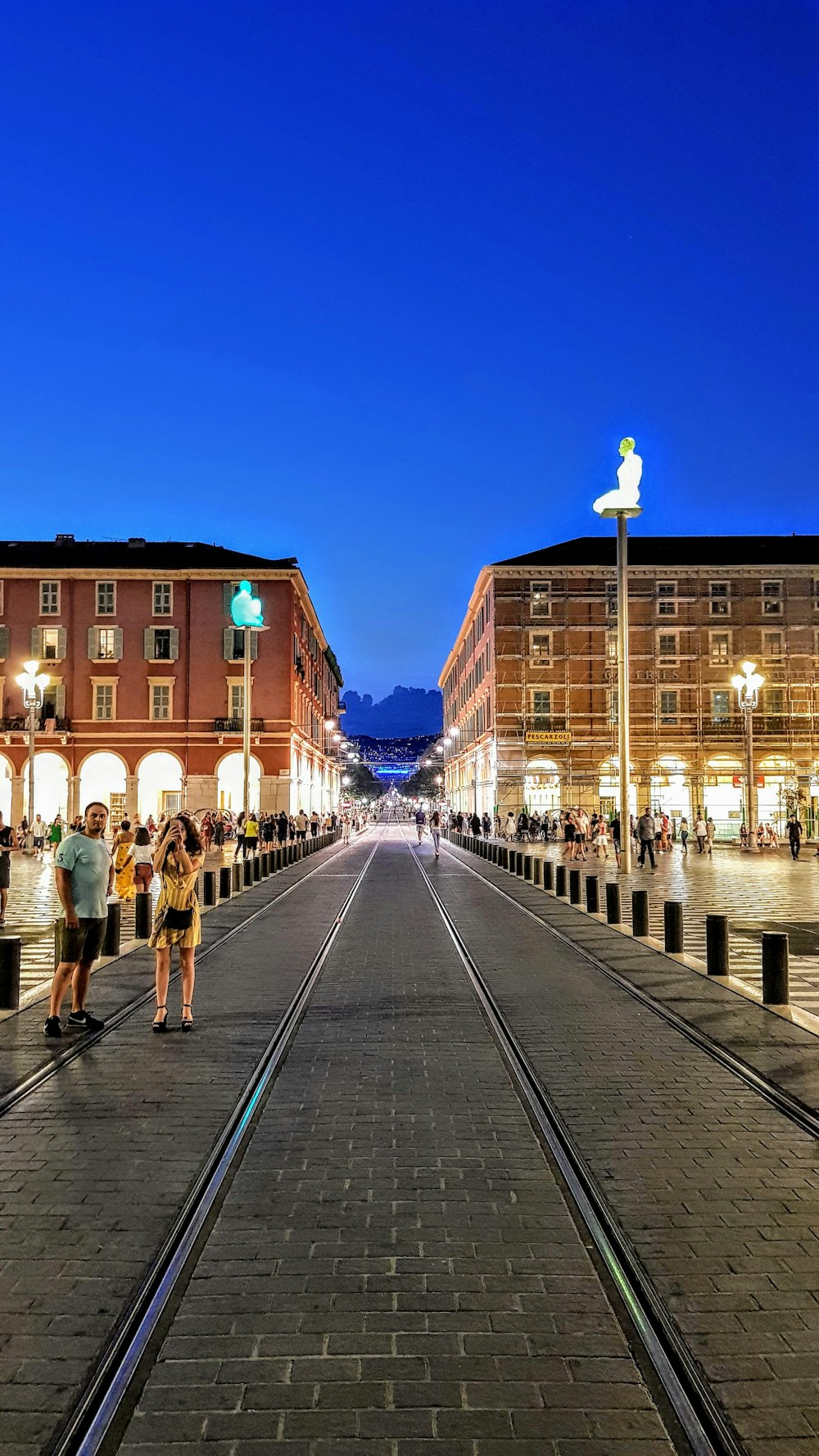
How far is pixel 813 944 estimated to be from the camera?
514 inches

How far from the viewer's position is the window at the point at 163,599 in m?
52.7

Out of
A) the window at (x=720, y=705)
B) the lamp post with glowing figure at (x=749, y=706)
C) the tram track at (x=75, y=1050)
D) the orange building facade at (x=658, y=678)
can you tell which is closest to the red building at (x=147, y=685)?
the orange building facade at (x=658, y=678)

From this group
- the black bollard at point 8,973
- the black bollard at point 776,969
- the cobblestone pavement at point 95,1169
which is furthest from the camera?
the black bollard at point 776,969

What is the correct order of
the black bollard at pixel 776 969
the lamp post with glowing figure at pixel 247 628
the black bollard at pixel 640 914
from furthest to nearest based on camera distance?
the lamp post with glowing figure at pixel 247 628 → the black bollard at pixel 640 914 → the black bollard at pixel 776 969

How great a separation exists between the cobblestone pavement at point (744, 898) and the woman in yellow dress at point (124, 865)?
8.98 meters

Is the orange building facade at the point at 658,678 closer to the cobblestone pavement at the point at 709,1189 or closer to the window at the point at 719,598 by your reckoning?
the window at the point at 719,598

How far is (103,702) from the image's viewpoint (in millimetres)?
52125

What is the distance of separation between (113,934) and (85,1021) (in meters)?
4.40

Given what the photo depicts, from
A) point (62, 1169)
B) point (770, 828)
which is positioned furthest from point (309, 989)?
point (770, 828)

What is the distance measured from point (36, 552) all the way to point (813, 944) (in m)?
52.3

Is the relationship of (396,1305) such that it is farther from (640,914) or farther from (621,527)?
(621,527)

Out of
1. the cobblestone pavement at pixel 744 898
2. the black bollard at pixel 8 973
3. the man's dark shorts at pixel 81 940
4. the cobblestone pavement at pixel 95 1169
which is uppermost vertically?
the man's dark shorts at pixel 81 940

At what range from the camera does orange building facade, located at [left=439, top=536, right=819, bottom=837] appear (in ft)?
175

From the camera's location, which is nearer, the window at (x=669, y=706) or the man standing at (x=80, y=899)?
the man standing at (x=80, y=899)
